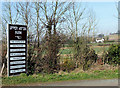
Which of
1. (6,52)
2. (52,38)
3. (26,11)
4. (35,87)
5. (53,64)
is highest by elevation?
(26,11)

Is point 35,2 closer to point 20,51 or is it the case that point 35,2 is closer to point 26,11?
point 26,11

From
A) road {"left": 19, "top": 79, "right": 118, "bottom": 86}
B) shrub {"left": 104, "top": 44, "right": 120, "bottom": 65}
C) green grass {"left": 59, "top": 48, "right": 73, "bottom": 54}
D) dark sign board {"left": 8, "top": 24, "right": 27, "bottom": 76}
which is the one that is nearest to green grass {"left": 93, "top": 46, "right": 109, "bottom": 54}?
shrub {"left": 104, "top": 44, "right": 120, "bottom": 65}

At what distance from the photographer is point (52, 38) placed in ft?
29.9

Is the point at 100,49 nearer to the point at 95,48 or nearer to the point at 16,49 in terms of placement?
the point at 95,48

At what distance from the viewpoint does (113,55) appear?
1084 cm

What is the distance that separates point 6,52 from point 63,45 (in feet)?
10.6

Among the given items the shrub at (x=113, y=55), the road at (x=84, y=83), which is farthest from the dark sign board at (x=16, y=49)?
the shrub at (x=113, y=55)

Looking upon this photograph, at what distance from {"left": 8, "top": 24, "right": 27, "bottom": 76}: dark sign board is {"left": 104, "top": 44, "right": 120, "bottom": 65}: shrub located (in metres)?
5.51

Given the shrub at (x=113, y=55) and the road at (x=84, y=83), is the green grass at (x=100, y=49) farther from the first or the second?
the road at (x=84, y=83)

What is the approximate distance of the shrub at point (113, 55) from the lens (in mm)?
10664

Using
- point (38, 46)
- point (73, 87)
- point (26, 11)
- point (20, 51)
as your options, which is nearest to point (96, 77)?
point (73, 87)

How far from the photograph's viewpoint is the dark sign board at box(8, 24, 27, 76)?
8.61m

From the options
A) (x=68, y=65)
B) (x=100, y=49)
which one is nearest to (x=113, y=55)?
(x=100, y=49)

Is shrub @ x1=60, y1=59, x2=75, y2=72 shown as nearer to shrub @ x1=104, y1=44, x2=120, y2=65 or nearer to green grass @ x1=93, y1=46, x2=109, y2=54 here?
green grass @ x1=93, y1=46, x2=109, y2=54
